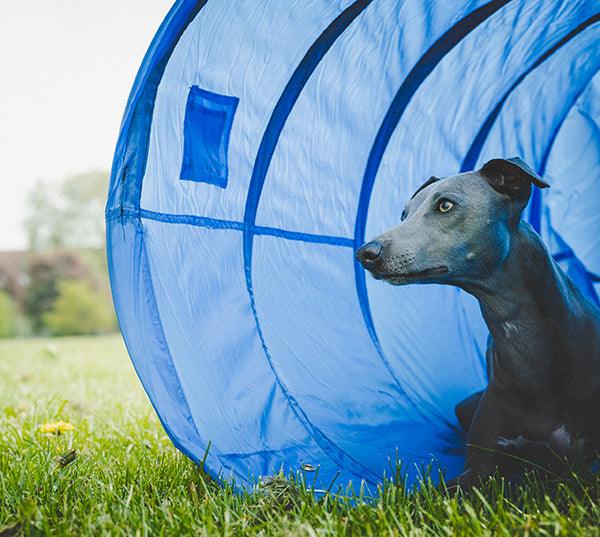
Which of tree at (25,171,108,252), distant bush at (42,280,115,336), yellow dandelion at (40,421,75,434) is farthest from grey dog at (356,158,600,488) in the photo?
tree at (25,171,108,252)

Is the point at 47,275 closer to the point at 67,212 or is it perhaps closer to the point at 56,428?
the point at 67,212

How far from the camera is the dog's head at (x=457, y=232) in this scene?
220 centimetres

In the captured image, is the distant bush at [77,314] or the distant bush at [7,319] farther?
the distant bush at [77,314]

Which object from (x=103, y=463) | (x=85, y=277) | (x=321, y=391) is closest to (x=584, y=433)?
(x=321, y=391)

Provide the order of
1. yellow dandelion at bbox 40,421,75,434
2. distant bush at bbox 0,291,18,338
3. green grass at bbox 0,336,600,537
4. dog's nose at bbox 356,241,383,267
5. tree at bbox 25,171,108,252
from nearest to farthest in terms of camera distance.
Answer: green grass at bbox 0,336,600,537, dog's nose at bbox 356,241,383,267, yellow dandelion at bbox 40,421,75,434, distant bush at bbox 0,291,18,338, tree at bbox 25,171,108,252

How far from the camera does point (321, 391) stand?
284cm

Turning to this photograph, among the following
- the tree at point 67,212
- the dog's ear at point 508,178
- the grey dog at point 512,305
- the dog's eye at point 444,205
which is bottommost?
the tree at point 67,212

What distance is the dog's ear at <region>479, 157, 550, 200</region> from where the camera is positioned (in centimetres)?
229

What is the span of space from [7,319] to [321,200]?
2030cm

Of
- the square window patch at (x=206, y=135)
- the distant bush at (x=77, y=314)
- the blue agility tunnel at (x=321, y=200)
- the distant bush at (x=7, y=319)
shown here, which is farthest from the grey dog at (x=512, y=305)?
the distant bush at (x=77, y=314)

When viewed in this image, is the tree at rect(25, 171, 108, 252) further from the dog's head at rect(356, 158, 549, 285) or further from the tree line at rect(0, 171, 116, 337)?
the dog's head at rect(356, 158, 549, 285)

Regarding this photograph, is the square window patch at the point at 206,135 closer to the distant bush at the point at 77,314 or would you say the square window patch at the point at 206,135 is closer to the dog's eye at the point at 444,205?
the dog's eye at the point at 444,205

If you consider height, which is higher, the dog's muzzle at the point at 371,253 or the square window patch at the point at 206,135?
the square window patch at the point at 206,135

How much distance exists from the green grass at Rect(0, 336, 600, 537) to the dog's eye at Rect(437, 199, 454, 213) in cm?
87
